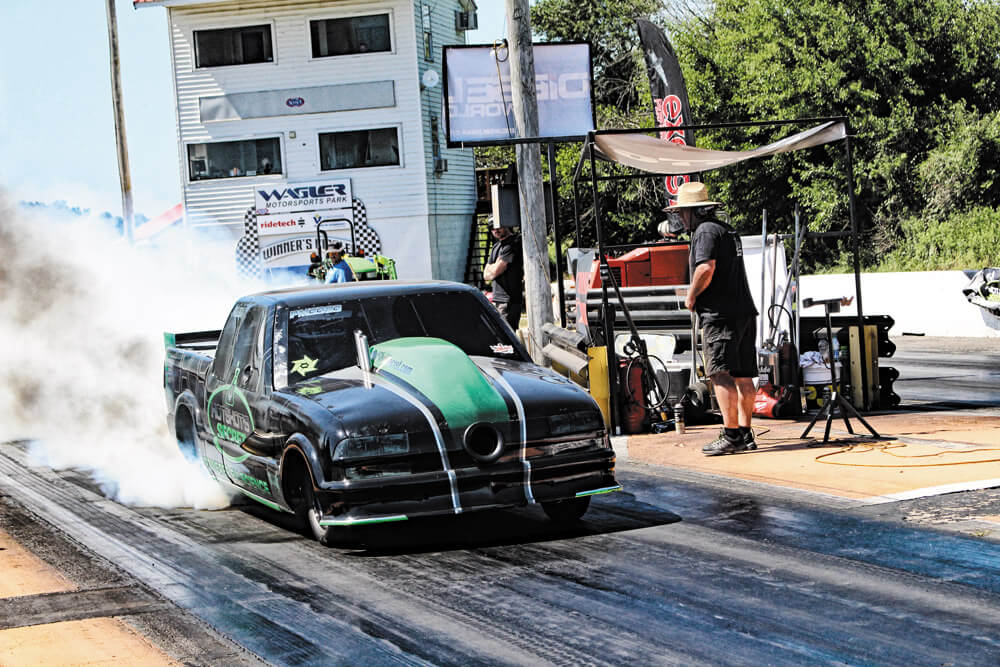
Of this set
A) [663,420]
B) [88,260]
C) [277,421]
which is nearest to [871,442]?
[663,420]

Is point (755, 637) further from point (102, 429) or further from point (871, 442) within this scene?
point (102, 429)

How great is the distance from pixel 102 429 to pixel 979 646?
10303 mm

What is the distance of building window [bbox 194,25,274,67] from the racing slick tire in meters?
31.2

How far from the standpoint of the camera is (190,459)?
30.9 feet

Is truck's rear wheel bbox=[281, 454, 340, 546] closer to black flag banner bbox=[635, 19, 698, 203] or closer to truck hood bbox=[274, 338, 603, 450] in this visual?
truck hood bbox=[274, 338, 603, 450]

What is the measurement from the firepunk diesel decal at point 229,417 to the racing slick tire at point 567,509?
6.35 feet

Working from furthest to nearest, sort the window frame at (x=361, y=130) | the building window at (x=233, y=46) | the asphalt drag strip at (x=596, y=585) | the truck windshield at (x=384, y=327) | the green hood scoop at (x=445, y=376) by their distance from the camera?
the building window at (x=233, y=46) → the window frame at (x=361, y=130) → the truck windshield at (x=384, y=327) → the green hood scoop at (x=445, y=376) → the asphalt drag strip at (x=596, y=585)

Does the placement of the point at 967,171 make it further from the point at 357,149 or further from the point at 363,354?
the point at 363,354

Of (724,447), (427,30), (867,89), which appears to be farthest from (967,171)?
(724,447)

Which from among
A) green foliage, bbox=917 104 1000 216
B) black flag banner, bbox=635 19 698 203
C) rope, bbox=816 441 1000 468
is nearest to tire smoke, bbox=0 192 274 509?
rope, bbox=816 441 1000 468

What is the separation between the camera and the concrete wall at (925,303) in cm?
2106

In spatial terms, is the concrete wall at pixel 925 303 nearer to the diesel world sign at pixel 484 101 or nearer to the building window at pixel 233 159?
the diesel world sign at pixel 484 101

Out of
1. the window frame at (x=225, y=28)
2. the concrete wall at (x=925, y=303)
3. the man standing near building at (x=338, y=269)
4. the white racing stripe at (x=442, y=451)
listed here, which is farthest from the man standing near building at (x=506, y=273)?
the window frame at (x=225, y=28)

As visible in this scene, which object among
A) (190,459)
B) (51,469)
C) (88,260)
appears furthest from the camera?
(88,260)
